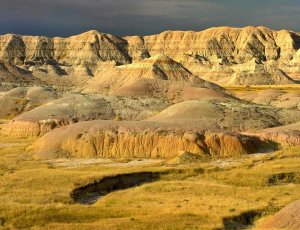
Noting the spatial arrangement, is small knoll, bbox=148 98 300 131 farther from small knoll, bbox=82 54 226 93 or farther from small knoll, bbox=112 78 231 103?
small knoll, bbox=82 54 226 93

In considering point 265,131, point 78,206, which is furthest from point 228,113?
point 78,206

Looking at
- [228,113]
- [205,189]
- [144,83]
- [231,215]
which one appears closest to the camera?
[231,215]

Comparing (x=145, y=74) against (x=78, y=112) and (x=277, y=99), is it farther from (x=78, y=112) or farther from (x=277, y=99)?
(x=78, y=112)

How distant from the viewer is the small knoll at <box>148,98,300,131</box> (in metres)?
68.9

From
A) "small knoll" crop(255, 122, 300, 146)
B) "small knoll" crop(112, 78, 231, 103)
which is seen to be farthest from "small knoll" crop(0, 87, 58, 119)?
"small knoll" crop(255, 122, 300, 146)

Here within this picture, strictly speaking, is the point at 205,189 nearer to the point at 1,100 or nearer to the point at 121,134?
the point at 121,134

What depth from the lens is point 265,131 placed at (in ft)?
214

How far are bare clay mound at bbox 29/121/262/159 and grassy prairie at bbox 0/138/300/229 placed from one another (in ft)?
13.5

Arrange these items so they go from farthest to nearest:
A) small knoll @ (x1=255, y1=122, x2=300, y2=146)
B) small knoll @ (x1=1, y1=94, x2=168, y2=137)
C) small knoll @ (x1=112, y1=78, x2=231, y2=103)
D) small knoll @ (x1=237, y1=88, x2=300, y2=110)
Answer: small knoll @ (x1=237, y1=88, x2=300, y2=110) → small knoll @ (x1=112, y1=78, x2=231, y2=103) → small knoll @ (x1=1, y1=94, x2=168, y2=137) → small knoll @ (x1=255, y1=122, x2=300, y2=146)

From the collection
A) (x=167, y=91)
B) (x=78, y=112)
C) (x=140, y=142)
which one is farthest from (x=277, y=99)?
(x=140, y=142)

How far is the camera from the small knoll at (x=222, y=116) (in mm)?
68938

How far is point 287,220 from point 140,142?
34924 mm

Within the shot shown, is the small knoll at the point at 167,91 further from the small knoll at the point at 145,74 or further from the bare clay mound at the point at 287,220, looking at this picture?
the bare clay mound at the point at 287,220

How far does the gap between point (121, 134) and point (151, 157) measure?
191 inches
